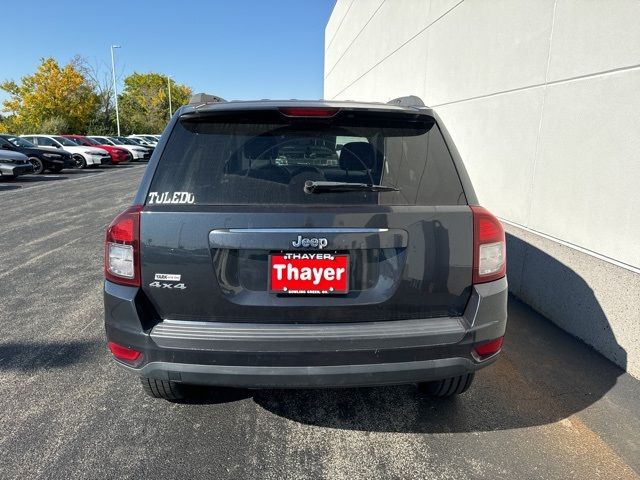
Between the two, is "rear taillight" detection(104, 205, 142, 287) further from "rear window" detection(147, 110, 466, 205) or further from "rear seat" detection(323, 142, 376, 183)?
"rear seat" detection(323, 142, 376, 183)

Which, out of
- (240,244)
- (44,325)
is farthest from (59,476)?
(44,325)

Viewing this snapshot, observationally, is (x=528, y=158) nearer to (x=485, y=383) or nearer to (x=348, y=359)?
(x=485, y=383)

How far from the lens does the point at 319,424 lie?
2.45 meters

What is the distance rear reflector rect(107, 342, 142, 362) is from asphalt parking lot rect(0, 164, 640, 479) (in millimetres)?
544

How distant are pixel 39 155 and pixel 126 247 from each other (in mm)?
19310

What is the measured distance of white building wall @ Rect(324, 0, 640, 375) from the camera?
10.00 feet

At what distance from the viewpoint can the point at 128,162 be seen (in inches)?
1098

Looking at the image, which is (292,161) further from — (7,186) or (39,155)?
(39,155)

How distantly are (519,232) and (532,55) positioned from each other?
1.81 meters

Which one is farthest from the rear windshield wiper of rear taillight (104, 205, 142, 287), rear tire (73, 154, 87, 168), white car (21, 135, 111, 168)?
rear tire (73, 154, 87, 168)

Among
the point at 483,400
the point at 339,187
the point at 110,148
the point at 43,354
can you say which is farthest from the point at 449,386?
the point at 110,148

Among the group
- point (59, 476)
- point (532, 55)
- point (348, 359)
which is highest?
point (532, 55)

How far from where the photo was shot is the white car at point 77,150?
20.2 meters

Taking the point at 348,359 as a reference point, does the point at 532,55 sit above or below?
above
